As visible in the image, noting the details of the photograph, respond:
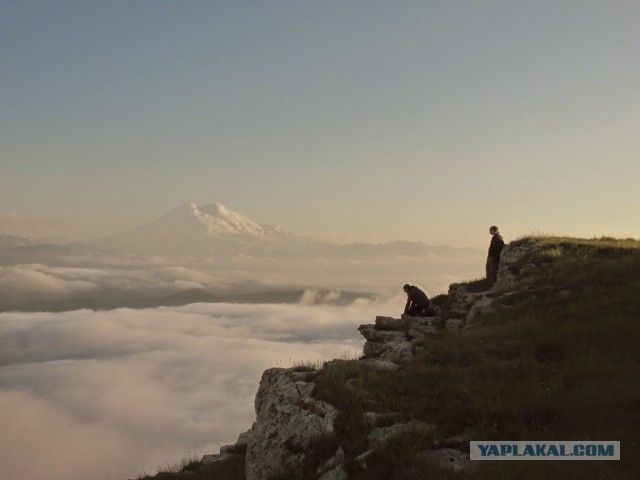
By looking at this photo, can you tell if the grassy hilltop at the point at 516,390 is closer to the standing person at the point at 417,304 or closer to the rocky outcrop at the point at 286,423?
the rocky outcrop at the point at 286,423

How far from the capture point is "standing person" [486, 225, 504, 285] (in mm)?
24781

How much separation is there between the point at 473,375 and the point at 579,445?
3.52 metres

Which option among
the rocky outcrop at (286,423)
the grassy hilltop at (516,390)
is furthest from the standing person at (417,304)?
the rocky outcrop at (286,423)

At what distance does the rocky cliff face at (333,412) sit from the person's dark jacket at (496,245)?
2.58m

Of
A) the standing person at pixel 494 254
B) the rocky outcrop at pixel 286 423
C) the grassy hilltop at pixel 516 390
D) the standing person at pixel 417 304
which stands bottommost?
the rocky outcrop at pixel 286 423

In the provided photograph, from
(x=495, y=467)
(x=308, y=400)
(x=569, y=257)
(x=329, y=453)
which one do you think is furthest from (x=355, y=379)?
(x=569, y=257)

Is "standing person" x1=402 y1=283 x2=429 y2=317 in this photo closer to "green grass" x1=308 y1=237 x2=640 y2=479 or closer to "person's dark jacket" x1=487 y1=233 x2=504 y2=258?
"green grass" x1=308 y1=237 x2=640 y2=479

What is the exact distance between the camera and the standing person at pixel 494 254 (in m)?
24.8

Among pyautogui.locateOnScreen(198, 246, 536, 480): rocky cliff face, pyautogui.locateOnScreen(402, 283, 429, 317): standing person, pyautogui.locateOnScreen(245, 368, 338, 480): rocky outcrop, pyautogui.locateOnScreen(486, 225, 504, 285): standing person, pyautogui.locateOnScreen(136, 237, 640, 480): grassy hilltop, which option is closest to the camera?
pyautogui.locateOnScreen(136, 237, 640, 480): grassy hilltop

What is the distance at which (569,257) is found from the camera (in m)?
21.9

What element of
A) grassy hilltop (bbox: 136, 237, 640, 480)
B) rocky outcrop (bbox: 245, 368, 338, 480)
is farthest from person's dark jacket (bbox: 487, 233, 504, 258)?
rocky outcrop (bbox: 245, 368, 338, 480)

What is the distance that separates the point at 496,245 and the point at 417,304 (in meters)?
6.60

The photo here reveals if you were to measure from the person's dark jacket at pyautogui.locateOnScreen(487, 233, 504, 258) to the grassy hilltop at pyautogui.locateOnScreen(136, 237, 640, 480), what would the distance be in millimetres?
7990

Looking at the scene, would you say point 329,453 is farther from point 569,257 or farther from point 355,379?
point 569,257
